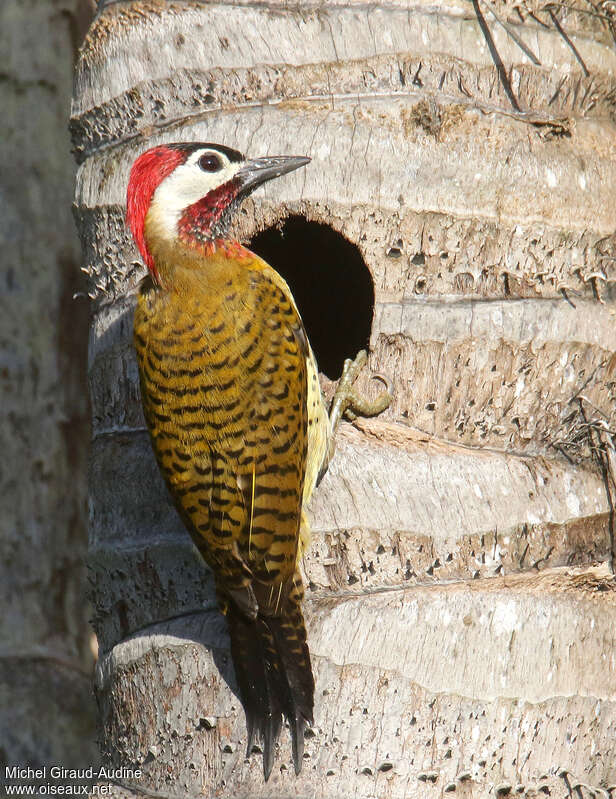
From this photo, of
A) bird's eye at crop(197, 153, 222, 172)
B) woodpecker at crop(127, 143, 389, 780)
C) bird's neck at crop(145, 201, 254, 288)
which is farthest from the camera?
bird's neck at crop(145, 201, 254, 288)

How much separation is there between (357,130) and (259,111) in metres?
0.31

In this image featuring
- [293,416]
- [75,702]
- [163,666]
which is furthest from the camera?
[75,702]

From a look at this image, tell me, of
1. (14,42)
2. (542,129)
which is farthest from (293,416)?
(14,42)

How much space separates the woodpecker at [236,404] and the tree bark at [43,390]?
1.68 meters

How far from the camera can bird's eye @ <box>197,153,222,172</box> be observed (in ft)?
11.7

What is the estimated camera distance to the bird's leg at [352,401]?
3.52 meters

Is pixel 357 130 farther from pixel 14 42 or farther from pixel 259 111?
pixel 14 42

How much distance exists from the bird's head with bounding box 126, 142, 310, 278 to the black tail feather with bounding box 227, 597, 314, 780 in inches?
47.2

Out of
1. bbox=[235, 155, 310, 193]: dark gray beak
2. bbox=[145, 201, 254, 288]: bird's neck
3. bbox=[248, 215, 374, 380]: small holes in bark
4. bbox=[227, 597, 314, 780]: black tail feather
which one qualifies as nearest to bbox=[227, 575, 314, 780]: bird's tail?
bbox=[227, 597, 314, 780]: black tail feather

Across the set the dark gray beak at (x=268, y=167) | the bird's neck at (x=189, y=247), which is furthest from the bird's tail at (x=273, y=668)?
the dark gray beak at (x=268, y=167)

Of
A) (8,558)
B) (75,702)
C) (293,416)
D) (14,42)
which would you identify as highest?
(14,42)

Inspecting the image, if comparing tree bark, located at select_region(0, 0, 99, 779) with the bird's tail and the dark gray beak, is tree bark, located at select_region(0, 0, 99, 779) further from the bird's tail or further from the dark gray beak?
the bird's tail

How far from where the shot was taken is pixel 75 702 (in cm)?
520

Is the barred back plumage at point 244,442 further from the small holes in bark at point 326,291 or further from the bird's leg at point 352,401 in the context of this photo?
the small holes in bark at point 326,291
